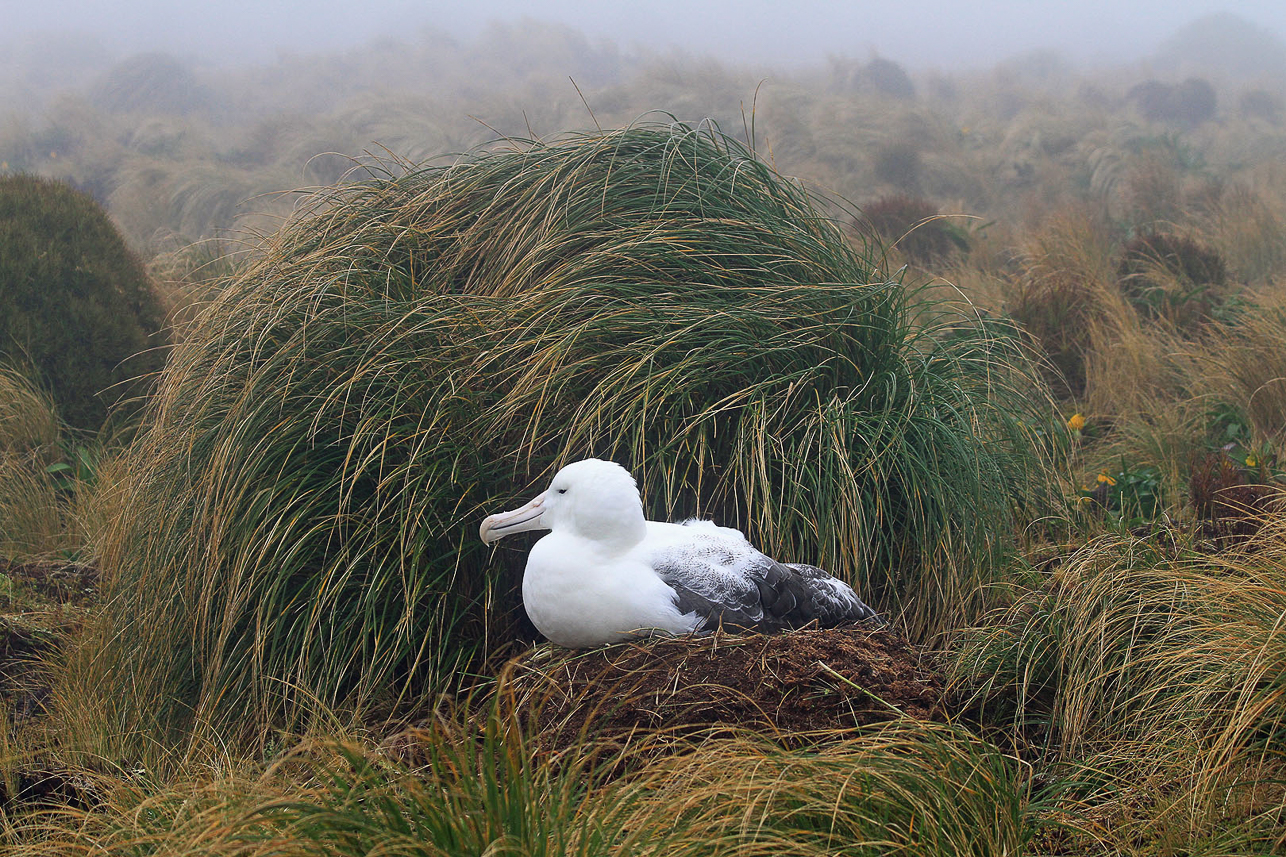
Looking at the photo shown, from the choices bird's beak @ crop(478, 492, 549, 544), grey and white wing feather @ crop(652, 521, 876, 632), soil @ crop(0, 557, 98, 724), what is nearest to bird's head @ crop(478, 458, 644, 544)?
bird's beak @ crop(478, 492, 549, 544)

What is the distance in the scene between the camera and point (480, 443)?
3.49m

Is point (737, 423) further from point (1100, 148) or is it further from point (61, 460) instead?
point (1100, 148)

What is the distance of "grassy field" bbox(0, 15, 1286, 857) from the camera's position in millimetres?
2162

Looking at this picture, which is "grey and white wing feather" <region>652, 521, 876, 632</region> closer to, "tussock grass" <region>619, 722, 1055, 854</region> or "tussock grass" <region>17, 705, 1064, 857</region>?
"tussock grass" <region>17, 705, 1064, 857</region>

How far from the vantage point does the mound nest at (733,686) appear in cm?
257

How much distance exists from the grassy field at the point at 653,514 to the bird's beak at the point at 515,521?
0.96ft

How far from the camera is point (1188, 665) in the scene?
273cm

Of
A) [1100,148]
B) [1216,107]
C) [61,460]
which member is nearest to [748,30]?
[1216,107]

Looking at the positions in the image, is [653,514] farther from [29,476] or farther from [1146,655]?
[29,476]

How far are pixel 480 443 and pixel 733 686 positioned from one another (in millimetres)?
1292

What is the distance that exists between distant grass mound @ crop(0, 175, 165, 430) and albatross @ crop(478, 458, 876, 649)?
4237mm

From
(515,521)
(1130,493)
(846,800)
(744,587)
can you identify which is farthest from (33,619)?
(1130,493)

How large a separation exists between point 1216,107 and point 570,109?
18.5 meters

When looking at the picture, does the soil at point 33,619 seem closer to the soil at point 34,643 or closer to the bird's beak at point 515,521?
the soil at point 34,643
